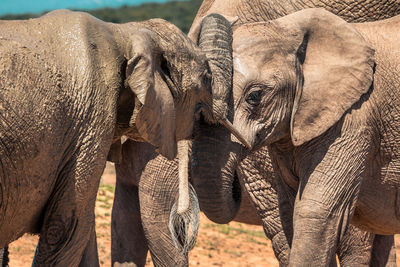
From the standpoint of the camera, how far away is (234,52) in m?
4.09

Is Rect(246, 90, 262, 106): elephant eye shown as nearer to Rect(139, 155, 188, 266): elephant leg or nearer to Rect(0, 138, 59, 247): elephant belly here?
Rect(0, 138, 59, 247): elephant belly

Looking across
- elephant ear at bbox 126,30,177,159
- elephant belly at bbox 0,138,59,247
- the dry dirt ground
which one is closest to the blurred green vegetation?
the dry dirt ground

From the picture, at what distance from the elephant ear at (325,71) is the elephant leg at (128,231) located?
1920mm

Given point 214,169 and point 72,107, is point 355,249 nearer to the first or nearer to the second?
point 214,169

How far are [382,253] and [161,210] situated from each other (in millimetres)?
1368

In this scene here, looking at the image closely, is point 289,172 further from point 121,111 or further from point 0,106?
point 0,106

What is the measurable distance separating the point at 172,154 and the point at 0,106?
990mm

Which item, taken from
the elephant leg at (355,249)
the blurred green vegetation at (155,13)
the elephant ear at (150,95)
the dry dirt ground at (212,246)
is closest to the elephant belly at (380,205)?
the elephant leg at (355,249)

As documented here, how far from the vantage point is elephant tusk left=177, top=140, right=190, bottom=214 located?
397cm

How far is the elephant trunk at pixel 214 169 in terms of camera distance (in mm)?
4332

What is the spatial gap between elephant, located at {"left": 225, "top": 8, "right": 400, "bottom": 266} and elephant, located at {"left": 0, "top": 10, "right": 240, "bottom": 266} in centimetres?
35

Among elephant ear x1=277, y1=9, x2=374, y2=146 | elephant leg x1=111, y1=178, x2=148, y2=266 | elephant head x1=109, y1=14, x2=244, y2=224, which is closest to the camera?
elephant head x1=109, y1=14, x2=244, y2=224

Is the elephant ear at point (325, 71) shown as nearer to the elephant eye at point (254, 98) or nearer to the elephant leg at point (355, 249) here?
the elephant eye at point (254, 98)

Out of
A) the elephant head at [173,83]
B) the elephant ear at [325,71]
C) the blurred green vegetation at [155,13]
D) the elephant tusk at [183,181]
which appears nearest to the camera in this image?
the elephant head at [173,83]
